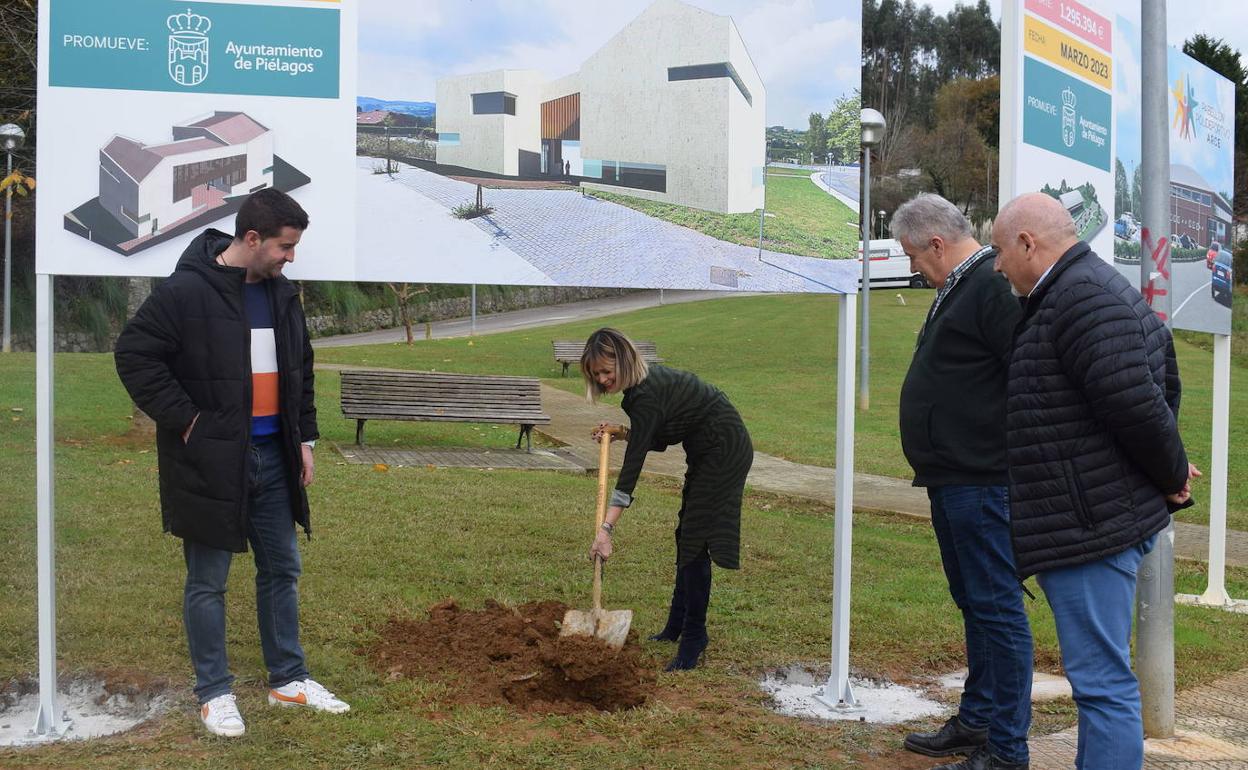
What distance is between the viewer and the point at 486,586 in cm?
605

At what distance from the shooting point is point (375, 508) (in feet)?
25.9

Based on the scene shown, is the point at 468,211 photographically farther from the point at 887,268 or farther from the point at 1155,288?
the point at 887,268

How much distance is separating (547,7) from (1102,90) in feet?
8.93

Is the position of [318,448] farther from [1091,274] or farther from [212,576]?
[1091,274]

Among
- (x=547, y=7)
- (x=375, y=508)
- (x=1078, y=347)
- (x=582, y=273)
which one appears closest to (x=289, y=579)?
(x=582, y=273)

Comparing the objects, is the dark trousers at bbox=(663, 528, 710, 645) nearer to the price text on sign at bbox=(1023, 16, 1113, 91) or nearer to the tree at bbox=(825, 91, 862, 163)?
the tree at bbox=(825, 91, 862, 163)

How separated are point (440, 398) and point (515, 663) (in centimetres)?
561

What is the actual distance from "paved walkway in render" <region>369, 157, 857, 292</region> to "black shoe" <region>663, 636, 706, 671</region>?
155 centimetres

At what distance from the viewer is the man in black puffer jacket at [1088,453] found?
2730 mm

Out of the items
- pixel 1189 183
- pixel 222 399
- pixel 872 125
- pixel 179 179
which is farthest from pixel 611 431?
pixel 872 125

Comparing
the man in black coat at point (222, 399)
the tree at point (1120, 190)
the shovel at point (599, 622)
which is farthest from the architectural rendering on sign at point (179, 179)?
the tree at point (1120, 190)

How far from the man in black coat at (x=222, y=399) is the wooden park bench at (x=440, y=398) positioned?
18.1 ft

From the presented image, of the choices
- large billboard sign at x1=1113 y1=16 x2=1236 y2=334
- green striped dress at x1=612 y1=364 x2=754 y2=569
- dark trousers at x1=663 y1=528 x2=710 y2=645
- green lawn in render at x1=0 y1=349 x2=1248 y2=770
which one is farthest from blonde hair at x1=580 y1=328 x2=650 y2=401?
large billboard sign at x1=1113 y1=16 x2=1236 y2=334

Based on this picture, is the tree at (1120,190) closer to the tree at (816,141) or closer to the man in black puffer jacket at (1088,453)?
the tree at (816,141)
